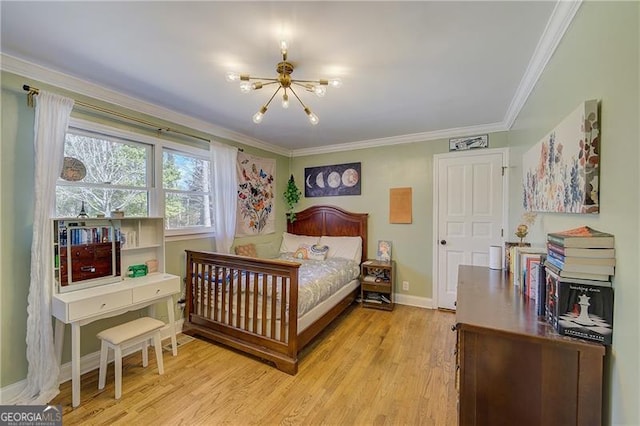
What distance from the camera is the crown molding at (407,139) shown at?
10.9 ft

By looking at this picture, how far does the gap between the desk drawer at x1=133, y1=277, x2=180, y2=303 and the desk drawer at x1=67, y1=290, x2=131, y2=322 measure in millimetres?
67

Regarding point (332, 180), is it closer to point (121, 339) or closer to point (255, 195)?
point (255, 195)

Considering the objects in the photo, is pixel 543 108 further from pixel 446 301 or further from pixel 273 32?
pixel 446 301

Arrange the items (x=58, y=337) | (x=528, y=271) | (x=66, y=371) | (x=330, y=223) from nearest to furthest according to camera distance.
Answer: (x=528, y=271) < (x=58, y=337) < (x=66, y=371) < (x=330, y=223)

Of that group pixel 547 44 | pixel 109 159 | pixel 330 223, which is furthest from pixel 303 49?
pixel 330 223

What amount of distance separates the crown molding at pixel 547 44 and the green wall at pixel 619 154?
76 mm

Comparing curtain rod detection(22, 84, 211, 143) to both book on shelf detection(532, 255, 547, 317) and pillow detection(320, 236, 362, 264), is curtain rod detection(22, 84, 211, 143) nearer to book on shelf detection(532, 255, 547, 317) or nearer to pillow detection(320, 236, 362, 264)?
pillow detection(320, 236, 362, 264)

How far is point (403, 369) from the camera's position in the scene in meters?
2.29

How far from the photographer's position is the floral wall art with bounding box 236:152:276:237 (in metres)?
3.76

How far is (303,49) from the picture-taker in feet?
5.74

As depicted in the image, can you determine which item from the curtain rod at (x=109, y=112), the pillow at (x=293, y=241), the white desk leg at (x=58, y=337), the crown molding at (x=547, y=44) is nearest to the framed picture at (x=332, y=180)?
the pillow at (x=293, y=241)

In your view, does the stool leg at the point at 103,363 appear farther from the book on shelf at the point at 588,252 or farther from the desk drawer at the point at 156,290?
the book on shelf at the point at 588,252

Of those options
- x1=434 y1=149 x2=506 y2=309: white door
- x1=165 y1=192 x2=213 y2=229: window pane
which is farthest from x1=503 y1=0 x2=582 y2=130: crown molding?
x1=165 y1=192 x2=213 y2=229: window pane

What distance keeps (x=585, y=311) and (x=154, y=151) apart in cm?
340
